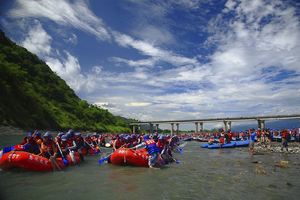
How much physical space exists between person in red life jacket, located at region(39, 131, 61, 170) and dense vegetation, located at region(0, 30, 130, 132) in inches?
1089

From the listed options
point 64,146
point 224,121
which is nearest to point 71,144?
point 64,146

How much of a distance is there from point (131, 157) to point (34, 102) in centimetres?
4245

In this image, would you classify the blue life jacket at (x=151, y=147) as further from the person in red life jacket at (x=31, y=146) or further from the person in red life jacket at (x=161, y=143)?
the person in red life jacket at (x=31, y=146)

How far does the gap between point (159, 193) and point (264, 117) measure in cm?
8565

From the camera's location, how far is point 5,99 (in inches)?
1633

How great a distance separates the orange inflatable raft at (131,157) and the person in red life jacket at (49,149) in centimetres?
351

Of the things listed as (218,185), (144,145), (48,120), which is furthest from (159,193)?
(48,120)

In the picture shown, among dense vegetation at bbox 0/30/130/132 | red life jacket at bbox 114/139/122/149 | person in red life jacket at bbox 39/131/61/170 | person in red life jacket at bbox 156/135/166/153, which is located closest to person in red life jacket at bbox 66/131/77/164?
person in red life jacket at bbox 39/131/61/170

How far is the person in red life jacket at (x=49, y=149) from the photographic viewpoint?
13914 mm

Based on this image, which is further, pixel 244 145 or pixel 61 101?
pixel 61 101

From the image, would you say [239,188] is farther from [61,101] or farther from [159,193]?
[61,101]

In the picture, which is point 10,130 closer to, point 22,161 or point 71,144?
point 71,144

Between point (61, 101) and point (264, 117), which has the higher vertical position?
point (61, 101)

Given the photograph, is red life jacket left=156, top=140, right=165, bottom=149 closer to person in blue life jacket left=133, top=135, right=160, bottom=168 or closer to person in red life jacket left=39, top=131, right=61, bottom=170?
person in blue life jacket left=133, top=135, right=160, bottom=168
